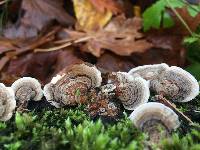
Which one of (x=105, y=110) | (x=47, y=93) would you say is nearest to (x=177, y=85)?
(x=105, y=110)

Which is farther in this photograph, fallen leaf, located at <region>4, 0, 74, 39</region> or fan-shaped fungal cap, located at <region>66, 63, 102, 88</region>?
fallen leaf, located at <region>4, 0, 74, 39</region>

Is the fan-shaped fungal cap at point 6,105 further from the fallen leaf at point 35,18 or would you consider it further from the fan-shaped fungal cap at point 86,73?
the fallen leaf at point 35,18

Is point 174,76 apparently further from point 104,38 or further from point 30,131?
point 104,38

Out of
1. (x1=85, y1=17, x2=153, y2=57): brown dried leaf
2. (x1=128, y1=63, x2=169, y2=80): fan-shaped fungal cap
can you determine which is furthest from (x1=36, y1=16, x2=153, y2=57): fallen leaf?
(x1=128, y1=63, x2=169, y2=80): fan-shaped fungal cap

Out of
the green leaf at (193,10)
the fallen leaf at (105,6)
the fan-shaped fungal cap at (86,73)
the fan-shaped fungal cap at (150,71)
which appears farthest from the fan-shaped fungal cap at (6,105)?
the fallen leaf at (105,6)

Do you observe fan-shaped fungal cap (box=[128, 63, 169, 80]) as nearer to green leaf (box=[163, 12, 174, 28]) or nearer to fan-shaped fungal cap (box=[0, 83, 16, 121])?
fan-shaped fungal cap (box=[0, 83, 16, 121])

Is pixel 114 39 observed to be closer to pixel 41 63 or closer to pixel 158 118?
pixel 41 63
